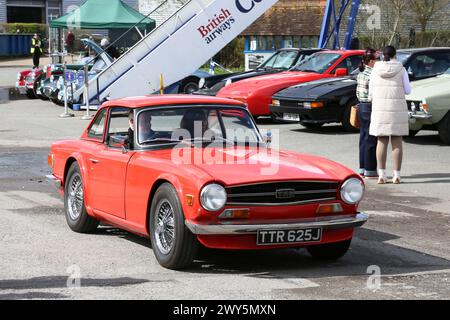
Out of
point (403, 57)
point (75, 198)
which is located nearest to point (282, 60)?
point (403, 57)

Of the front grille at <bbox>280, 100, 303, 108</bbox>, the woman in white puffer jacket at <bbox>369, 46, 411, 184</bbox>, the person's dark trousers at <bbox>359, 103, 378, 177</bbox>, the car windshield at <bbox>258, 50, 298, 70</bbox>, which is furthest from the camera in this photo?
the car windshield at <bbox>258, 50, 298, 70</bbox>

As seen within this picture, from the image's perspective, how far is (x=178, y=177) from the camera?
7.68 m

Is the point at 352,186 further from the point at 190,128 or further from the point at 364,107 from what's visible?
the point at 364,107

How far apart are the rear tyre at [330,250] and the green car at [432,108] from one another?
908cm

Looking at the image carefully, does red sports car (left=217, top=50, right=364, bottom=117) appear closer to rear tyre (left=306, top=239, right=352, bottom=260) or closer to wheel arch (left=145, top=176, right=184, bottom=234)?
rear tyre (left=306, top=239, right=352, bottom=260)

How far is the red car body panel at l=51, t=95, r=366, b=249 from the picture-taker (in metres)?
7.55

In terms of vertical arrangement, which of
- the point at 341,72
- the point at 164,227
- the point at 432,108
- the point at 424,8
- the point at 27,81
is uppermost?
the point at 424,8

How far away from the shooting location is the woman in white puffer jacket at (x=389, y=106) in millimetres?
13242

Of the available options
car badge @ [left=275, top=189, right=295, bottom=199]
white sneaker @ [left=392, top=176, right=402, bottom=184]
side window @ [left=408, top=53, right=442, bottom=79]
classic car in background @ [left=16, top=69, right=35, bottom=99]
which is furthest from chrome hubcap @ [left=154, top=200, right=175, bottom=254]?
classic car in background @ [left=16, top=69, right=35, bottom=99]

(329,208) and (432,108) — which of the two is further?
(432,108)

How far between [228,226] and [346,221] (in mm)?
1078

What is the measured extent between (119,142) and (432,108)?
9.20 meters

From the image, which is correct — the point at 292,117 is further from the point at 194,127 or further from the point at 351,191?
the point at 351,191

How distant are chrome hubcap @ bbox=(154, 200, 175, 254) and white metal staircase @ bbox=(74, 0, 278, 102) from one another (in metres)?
17.8
